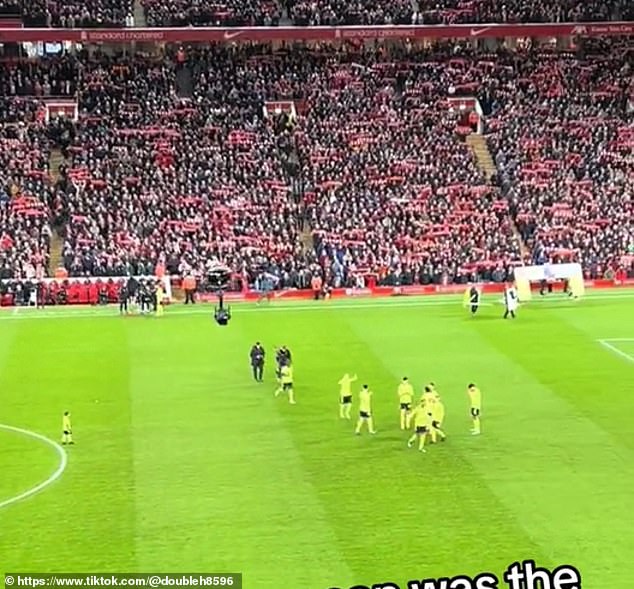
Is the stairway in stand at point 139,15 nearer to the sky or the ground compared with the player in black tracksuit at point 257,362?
nearer to the sky

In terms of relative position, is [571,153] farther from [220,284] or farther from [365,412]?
[365,412]

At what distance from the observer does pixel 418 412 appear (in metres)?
33.0

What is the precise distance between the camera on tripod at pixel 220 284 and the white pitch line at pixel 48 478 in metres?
15.8

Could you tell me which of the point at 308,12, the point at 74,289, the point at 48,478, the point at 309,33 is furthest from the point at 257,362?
the point at 308,12

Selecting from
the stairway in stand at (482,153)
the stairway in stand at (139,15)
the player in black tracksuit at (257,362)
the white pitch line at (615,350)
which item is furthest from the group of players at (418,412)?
the stairway in stand at (139,15)

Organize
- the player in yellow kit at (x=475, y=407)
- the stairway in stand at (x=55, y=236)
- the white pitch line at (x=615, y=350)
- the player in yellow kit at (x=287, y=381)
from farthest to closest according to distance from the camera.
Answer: the stairway in stand at (x=55, y=236) < the white pitch line at (x=615, y=350) < the player in yellow kit at (x=287, y=381) < the player in yellow kit at (x=475, y=407)

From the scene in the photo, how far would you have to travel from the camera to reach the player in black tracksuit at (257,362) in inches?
1597

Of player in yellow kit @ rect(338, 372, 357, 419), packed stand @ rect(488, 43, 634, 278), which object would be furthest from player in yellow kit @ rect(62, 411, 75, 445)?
packed stand @ rect(488, 43, 634, 278)

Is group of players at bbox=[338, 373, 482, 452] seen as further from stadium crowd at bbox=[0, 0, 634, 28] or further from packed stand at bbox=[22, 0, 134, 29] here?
stadium crowd at bbox=[0, 0, 634, 28]

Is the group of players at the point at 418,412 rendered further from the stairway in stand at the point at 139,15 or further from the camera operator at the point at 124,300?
the stairway in stand at the point at 139,15

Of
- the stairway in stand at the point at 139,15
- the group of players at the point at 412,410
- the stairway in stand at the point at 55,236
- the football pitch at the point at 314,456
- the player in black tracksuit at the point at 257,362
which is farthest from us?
the stairway in stand at the point at 139,15

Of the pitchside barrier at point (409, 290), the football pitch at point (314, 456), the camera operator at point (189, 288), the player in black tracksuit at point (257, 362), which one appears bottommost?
the football pitch at point (314, 456)

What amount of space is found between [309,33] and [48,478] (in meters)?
47.5

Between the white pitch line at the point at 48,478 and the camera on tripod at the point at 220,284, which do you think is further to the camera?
the camera on tripod at the point at 220,284
